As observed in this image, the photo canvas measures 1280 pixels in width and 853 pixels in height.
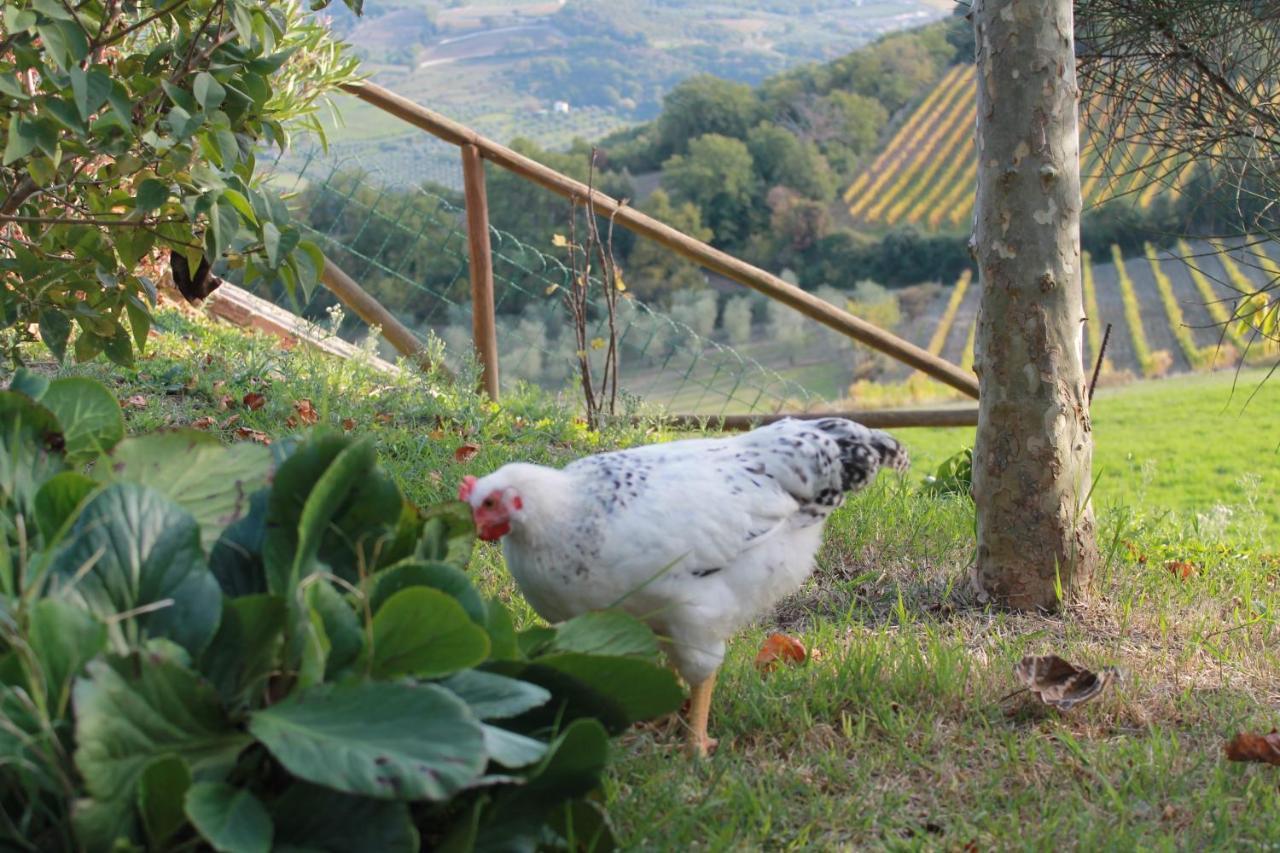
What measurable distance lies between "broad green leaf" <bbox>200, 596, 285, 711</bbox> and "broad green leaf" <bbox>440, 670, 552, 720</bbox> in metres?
→ 0.25

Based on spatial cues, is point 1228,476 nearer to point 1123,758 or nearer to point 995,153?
point 995,153

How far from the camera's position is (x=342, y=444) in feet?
6.00

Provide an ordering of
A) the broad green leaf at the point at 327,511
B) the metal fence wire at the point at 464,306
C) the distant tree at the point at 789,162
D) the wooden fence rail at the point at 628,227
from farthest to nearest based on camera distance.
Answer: the distant tree at the point at 789,162, the metal fence wire at the point at 464,306, the wooden fence rail at the point at 628,227, the broad green leaf at the point at 327,511

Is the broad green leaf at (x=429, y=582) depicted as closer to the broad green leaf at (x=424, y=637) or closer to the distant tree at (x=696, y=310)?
the broad green leaf at (x=424, y=637)

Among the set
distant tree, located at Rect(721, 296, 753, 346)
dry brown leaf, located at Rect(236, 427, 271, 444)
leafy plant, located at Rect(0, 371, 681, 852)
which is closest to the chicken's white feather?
leafy plant, located at Rect(0, 371, 681, 852)

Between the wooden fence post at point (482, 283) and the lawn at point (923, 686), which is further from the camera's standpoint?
the wooden fence post at point (482, 283)

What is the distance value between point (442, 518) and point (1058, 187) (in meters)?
2.06

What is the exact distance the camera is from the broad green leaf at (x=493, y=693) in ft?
5.52

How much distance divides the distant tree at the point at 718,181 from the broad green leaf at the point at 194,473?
12.7m

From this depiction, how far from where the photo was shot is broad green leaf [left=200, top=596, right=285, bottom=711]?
1641 mm

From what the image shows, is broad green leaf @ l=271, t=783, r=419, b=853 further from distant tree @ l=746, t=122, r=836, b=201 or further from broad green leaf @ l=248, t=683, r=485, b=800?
distant tree @ l=746, t=122, r=836, b=201

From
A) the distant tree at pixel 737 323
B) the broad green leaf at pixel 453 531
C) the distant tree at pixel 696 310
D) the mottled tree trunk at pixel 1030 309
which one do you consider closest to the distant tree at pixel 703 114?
the distant tree at pixel 696 310

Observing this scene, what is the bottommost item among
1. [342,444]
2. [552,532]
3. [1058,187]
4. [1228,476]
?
[1228,476]

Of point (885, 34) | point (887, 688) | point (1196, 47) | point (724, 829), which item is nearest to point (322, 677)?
point (724, 829)
